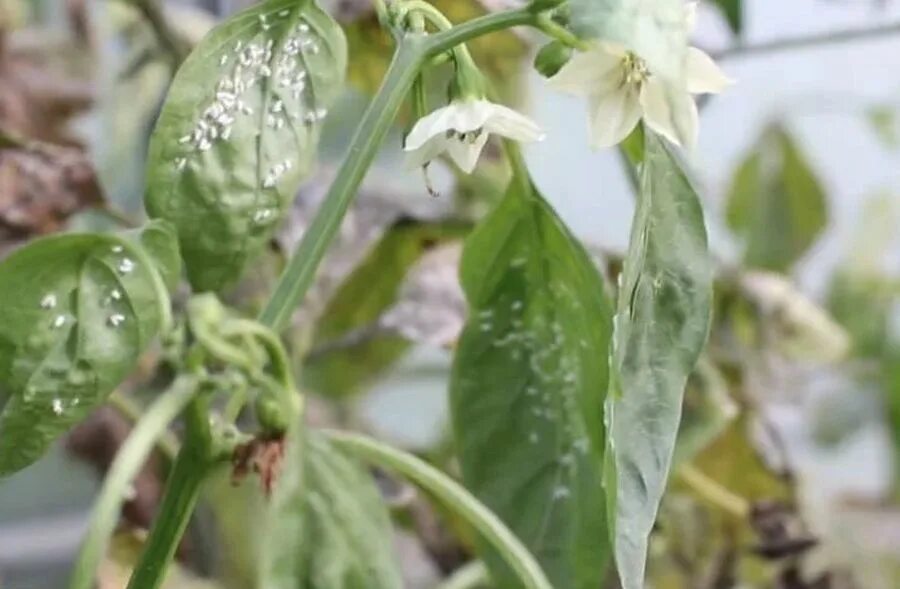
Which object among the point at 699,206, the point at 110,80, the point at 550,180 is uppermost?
the point at 699,206

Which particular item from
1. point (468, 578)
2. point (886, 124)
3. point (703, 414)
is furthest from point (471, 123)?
point (886, 124)

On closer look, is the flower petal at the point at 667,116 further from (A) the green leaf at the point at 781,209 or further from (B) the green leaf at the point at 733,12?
(A) the green leaf at the point at 781,209

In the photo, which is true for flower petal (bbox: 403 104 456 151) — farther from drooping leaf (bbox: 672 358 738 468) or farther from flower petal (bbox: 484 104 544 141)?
drooping leaf (bbox: 672 358 738 468)

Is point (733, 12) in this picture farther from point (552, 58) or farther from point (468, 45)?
Result: point (552, 58)

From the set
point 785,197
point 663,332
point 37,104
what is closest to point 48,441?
point 663,332

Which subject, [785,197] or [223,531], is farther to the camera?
[785,197]

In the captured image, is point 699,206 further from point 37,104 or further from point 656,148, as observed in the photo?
point 37,104

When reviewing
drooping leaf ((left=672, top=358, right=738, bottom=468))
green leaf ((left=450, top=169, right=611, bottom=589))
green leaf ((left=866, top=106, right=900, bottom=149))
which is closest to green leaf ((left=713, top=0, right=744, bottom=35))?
drooping leaf ((left=672, top=358, right=738, bottom=468))
